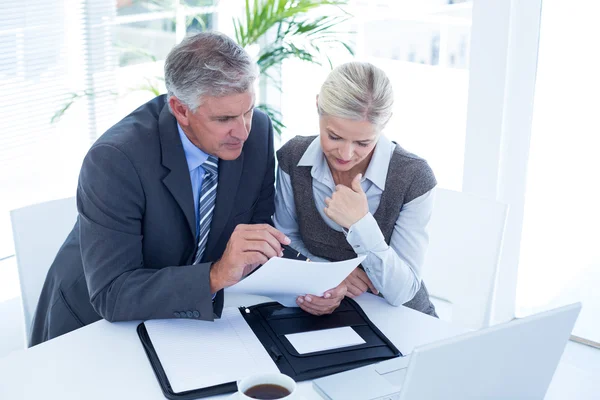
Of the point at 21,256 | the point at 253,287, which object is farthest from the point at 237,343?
the point at 21,256

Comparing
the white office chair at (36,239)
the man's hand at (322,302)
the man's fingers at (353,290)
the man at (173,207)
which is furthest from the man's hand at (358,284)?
the white office chair at (36,239)


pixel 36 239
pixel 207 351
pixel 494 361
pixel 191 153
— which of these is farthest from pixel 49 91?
pixel 494 361

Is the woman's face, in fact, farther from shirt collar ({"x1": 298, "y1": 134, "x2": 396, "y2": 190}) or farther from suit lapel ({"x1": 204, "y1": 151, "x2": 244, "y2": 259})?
suit lapel ({"x1": 204, "y1": 151, "x2": 244, "y2": 259})

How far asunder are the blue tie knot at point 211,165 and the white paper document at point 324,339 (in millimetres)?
524

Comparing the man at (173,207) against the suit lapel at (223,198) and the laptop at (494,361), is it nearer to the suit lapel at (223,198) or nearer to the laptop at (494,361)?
the suit lapel at (223,198)

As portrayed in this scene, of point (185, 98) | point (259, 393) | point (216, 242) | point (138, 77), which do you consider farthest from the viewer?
point (138, 77)

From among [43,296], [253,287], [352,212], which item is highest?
[352,212]

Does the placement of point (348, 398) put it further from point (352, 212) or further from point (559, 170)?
point (559, 170)

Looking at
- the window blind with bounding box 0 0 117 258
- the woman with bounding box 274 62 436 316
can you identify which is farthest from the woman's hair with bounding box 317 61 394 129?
the window blind with bounding box 0 0 117 258

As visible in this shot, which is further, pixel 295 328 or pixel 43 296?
pixel 43 296

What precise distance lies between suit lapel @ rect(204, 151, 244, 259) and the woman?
24 cm

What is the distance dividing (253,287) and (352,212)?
373mm

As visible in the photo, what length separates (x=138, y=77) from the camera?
3.13 meters

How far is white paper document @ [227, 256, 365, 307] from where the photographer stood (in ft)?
4.75
